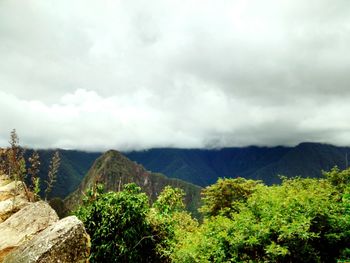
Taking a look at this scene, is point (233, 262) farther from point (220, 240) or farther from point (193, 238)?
point (193, 238)

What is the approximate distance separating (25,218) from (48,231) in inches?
124

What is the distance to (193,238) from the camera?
13.8 metres

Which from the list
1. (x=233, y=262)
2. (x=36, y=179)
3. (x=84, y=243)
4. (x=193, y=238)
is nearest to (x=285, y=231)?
(x=233, y=262)

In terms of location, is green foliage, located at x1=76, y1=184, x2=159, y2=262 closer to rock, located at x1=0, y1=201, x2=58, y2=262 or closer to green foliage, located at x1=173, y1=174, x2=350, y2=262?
rock, located at x1=0, y1=201, x2=58, y2=262

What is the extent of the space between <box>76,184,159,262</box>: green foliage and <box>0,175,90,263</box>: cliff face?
85.5 inches

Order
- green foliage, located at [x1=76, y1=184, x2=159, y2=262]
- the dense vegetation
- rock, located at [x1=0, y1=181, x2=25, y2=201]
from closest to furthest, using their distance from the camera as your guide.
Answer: the dense vegetation → green foliage, located at [x1=76, y1=184, x2=159, y2=262] → rock, located at [x1=0, y1=181, x2=25, y2=201]

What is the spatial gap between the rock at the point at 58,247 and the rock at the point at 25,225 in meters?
1.16

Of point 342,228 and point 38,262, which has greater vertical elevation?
point 342,228

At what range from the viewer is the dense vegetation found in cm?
1114

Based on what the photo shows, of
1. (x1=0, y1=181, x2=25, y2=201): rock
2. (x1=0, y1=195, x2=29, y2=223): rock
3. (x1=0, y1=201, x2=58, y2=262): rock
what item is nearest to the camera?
(x1=0, y1=201, x2=58, y2=262): rock

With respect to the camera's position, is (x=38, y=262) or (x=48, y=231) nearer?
(x=38, y=262)

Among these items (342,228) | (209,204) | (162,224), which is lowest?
(209,204)

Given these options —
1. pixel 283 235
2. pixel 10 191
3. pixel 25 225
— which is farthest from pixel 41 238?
pixel 10 191

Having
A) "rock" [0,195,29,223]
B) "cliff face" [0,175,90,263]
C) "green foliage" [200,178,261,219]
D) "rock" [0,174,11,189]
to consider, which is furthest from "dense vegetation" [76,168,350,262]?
"green foliage" [200,178,261,219]
